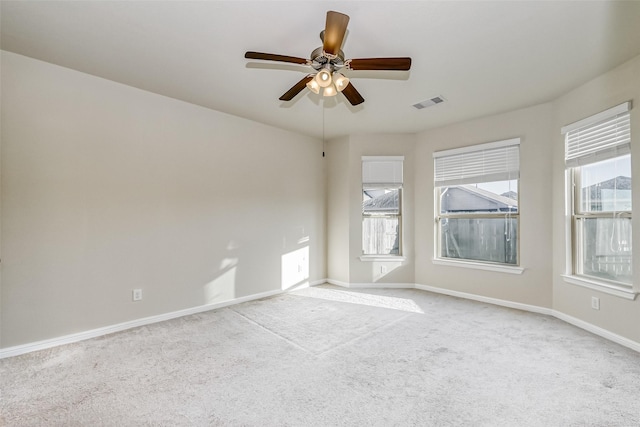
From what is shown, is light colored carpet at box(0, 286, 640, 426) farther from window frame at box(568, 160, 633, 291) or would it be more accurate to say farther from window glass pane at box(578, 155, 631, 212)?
window glass pane at box(578, 155, 631, 212)

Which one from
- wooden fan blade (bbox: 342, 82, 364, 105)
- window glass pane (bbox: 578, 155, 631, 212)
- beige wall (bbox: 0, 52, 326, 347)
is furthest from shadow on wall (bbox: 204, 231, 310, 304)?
window glass pane (bbox: 578, 155, 631, 212)

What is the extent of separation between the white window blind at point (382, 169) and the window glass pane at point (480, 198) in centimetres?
77

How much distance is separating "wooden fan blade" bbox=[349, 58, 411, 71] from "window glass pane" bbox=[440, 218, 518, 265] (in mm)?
3088

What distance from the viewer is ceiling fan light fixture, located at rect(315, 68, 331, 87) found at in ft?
6.85

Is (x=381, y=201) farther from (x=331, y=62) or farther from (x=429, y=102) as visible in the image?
(x=331, y=62)

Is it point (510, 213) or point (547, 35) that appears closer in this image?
point (547, 35)

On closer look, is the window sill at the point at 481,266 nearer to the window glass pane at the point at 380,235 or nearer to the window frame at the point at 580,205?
the window frame at the point at 580,205

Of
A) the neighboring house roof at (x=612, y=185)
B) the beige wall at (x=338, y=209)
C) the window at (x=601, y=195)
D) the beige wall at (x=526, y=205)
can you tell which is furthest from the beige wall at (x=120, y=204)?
the neighboring house roof at (x=612, y=185)

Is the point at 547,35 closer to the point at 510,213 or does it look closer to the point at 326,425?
the point at 510,213

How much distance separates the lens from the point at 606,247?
3127 mm

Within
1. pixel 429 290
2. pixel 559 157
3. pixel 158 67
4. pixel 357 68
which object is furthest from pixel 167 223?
pixel 559 157

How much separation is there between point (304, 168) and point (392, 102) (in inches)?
75.7

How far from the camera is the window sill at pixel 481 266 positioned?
397 cm

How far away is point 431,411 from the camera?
1899mm
